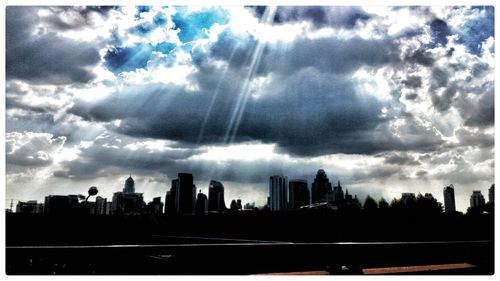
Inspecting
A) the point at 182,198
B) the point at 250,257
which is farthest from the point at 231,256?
the point at 182,198

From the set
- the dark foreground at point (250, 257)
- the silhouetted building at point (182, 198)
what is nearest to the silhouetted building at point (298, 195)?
the silhouetted building at point (182, 198)

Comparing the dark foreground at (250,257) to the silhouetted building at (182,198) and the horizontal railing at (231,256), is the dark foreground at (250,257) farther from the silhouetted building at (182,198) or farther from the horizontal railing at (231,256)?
the silhouetted building at (182,198)

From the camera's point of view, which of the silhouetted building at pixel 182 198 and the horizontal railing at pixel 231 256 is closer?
the horizontal railing at pixel 231 256

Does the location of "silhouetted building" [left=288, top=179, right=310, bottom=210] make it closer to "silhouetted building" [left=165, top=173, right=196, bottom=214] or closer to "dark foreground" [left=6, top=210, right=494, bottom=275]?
"silhouetted building" [left=165, top=173, right=196, bottom=214]

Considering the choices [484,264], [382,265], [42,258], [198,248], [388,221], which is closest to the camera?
[42,258]

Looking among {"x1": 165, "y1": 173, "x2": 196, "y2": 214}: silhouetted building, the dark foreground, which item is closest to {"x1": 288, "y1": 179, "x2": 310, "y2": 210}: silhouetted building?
{"x1": 165, "y1": 173, "x2": 196, "y2": 214}: silhouetted building

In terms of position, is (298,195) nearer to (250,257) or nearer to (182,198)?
(182,198)

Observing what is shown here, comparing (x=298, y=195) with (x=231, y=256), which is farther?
(x=298, y=195)

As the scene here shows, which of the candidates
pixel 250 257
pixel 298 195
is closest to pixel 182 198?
pixel 298 195
